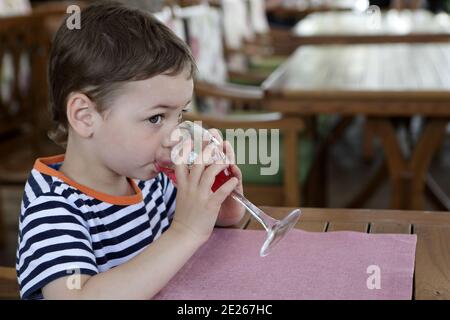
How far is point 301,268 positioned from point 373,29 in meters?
3.34

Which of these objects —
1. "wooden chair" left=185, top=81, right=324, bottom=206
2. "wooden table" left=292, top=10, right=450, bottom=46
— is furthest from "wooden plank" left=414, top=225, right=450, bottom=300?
"wooden table" left=292, top=10, right=450, bottom=46

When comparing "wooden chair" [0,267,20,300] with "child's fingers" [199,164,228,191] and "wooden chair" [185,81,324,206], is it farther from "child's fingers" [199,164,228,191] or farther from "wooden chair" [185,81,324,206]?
"wooden chair" [185,81,324,206]

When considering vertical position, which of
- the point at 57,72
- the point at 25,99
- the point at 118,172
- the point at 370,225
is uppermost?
the point at 57,72

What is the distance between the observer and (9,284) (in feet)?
3.54

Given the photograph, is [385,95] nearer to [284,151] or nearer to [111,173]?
[284,151]

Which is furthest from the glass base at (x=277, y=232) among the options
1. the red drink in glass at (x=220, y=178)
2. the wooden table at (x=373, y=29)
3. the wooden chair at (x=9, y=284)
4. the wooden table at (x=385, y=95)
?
the wooden table at (x=373, y=29)

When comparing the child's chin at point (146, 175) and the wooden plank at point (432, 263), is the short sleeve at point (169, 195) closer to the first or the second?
the child's chin at point (146, 175)

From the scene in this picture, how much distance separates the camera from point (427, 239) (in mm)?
1026

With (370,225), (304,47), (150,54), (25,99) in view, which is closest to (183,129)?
(150,54)

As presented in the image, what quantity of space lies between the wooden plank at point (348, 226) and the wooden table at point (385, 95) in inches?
45.5

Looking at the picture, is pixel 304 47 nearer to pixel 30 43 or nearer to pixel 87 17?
pixel 30 43

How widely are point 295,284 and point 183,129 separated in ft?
0.89

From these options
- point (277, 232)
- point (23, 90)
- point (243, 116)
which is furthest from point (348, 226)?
point (23, 90)

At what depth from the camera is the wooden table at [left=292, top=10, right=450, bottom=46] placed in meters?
3.62
